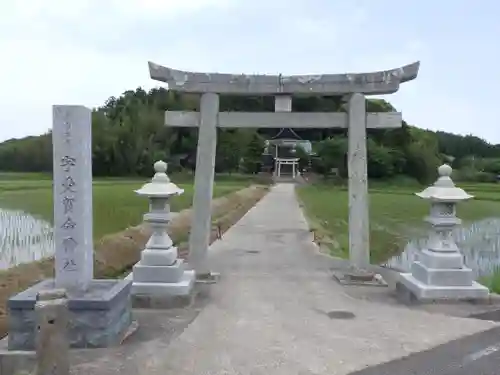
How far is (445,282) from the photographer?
773cm

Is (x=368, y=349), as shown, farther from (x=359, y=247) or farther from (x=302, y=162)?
(x=302, y=162)

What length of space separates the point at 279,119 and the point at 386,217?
16.0 m

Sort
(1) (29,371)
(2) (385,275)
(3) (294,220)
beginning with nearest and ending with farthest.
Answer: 1. (1) (29,371)
2. (2) (385,275)
3. (3) (294,220)

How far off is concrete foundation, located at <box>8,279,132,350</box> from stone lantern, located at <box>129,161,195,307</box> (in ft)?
A: 4.94

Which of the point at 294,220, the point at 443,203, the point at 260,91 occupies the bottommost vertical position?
the point at 294,220

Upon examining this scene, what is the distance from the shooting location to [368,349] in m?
5.67

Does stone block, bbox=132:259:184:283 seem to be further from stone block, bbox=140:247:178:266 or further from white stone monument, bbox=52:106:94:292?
white stone monument, bbox=52:106:94:292

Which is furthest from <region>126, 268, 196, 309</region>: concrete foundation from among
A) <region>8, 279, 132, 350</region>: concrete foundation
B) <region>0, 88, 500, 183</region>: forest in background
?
<region>0, 88, 500, 183</region>: forest in background

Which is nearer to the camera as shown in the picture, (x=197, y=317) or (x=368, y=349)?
(x=368, y=349)

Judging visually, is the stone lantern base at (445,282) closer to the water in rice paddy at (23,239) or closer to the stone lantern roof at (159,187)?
the stone lantern roof at (159,187)

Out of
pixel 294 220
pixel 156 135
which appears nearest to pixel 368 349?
pixel 294 220

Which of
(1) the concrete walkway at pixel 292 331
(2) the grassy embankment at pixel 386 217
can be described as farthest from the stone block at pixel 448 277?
(2) the grassy embankment at pixel 386 217

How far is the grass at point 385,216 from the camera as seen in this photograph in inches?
677

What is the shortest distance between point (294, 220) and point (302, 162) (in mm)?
36582
